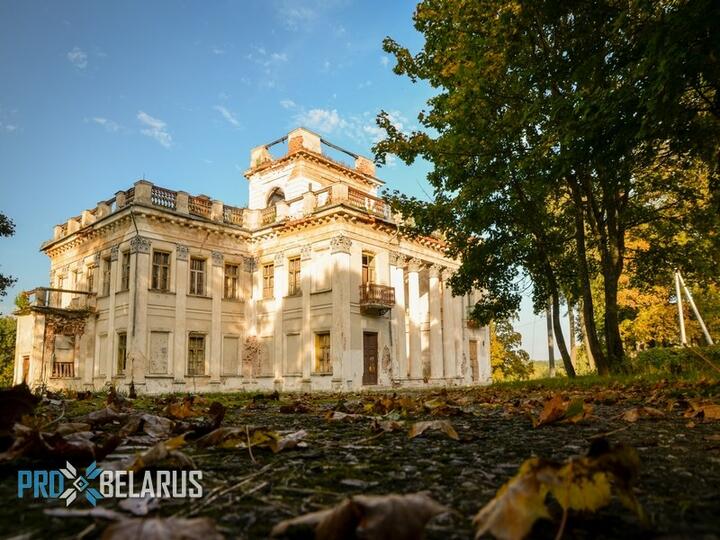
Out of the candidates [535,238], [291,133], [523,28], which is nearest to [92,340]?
[291,133]

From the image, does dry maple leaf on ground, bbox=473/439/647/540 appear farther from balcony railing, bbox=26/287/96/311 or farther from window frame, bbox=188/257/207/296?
balcony railing, bbox=26/287/96/311

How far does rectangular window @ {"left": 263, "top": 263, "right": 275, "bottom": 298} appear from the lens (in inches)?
1003

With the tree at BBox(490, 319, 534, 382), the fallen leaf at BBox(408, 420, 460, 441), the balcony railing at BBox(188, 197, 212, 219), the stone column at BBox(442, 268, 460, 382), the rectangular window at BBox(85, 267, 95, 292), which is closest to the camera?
the fallen leaf at BBox(408, 420, 460, 441)

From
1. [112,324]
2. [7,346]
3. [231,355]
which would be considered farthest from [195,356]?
[7,346]

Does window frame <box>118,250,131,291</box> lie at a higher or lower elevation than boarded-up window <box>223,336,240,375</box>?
higher

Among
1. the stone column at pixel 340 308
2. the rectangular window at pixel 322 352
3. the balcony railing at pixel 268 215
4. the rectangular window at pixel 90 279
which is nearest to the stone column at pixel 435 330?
the rectangular window at pixel 322 352

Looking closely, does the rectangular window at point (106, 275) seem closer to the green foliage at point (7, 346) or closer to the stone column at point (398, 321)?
the stone column at point (398, 321)

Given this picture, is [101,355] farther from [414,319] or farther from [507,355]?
[507,355]

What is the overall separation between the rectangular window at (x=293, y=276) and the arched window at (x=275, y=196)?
5.44m

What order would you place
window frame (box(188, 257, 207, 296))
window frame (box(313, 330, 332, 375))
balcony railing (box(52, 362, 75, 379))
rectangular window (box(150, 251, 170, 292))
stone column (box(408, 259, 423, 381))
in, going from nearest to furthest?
rectangular window (box(150, 251, 170, 292)) < window frame (box(313, 330, 332, 375)) < window frame (box(188, 257, 207, 296)) < balcony railing (box(52, 362, 75, 379)) < stone column (box(408, 259, 423, 381))

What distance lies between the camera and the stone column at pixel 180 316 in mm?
22031

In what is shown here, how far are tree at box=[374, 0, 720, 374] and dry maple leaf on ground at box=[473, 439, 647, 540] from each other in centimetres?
498

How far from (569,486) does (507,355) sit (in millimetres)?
41878

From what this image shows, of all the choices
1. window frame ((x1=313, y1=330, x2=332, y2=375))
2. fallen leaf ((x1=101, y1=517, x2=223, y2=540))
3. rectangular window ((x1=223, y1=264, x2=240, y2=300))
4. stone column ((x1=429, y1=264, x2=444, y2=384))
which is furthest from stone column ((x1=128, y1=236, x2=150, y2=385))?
fallen leaf ((x1=101, y1=517, x2=223, y2=540))
